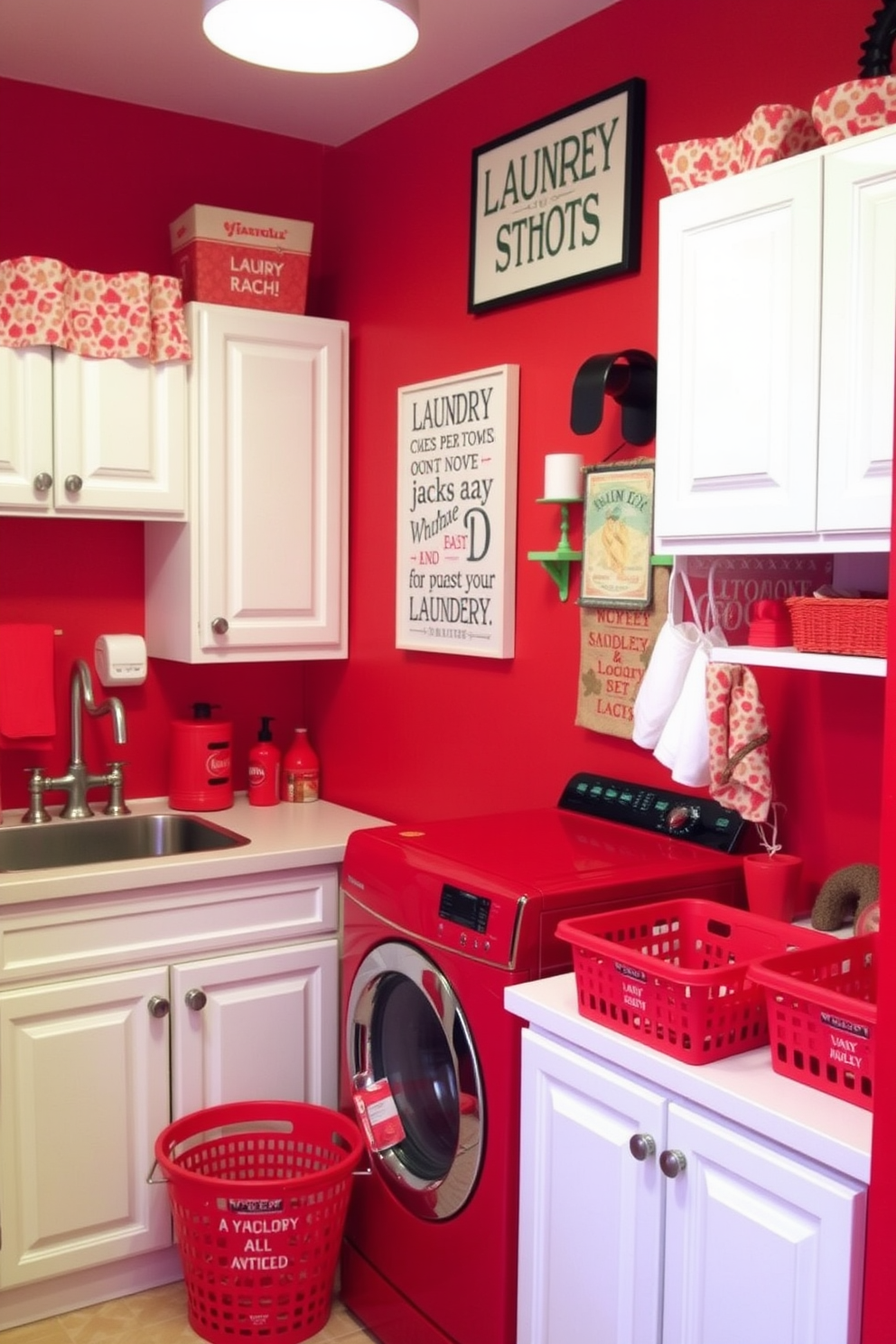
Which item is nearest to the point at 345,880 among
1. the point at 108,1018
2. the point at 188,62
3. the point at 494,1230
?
the point at 108,1018

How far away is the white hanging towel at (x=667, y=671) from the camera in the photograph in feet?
7.23

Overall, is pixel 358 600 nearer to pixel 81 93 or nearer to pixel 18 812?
pixel 18 812

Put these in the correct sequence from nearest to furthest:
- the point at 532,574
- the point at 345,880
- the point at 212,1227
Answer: the point at 212,1227 → the point at 345,880 → the point at 532,574

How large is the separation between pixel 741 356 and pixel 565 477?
2.60 ft

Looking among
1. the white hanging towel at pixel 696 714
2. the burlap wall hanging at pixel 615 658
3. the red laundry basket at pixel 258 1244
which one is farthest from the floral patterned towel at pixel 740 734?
the red laundry basket at pixel 258 1244

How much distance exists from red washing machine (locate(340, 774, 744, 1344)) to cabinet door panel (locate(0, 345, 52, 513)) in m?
1.16

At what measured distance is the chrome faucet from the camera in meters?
3.13

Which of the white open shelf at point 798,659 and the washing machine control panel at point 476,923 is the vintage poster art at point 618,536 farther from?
the washing machine control panel at point 476,923

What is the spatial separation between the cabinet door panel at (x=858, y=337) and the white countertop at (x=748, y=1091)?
0.75 m

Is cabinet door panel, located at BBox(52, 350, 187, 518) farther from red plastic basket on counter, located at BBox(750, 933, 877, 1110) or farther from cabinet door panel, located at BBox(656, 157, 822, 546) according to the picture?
red plastic basket on counter, located at BBox(750, 933, 877, 1110)

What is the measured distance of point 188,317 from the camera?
309 cm

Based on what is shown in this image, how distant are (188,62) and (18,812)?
187cm

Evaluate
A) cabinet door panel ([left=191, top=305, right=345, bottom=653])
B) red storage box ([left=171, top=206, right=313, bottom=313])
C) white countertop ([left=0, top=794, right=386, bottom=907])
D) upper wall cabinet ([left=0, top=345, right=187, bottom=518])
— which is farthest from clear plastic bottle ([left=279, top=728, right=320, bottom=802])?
red storage box ([left=171, top=206, right=313, bottom=313])

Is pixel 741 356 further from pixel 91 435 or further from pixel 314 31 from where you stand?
pixel 91 435
